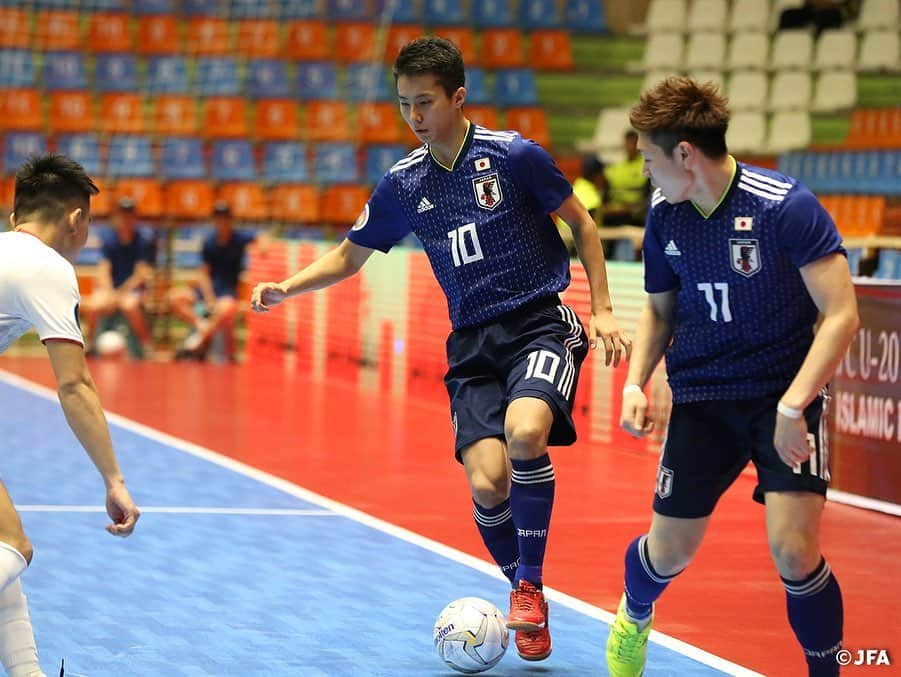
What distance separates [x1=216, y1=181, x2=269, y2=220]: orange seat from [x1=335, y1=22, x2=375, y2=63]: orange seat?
2.45 m

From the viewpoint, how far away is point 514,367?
5473 mm

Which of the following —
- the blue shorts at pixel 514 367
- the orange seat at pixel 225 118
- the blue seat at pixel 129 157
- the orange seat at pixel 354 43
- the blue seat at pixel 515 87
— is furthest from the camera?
the blue seat at pixel 515 87

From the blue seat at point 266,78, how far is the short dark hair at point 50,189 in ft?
53.5

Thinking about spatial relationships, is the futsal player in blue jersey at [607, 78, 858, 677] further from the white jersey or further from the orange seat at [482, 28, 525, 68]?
the orange seat at [482, 28, 525, 68]

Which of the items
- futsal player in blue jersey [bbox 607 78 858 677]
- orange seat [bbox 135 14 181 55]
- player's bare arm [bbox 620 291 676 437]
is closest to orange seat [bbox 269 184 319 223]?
orange seat [bbox 135 14 181 55]

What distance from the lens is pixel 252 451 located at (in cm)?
1052


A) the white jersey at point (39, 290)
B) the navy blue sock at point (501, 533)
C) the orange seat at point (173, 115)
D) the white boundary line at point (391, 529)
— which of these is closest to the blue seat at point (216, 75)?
the orange seat at point (173, 115)

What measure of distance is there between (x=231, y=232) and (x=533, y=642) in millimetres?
12059

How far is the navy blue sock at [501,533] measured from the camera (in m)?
5.44

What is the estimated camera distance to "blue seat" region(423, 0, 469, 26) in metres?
21.9

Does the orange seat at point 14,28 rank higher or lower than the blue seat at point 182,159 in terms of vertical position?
higher

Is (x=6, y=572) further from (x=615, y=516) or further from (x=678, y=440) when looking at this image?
(x=615, y=516)

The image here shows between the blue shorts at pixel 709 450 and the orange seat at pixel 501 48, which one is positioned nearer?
the blue shorts at pixel 709 450

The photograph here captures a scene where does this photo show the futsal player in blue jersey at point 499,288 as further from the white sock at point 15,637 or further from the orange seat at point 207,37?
the orange seat at point 207,37
